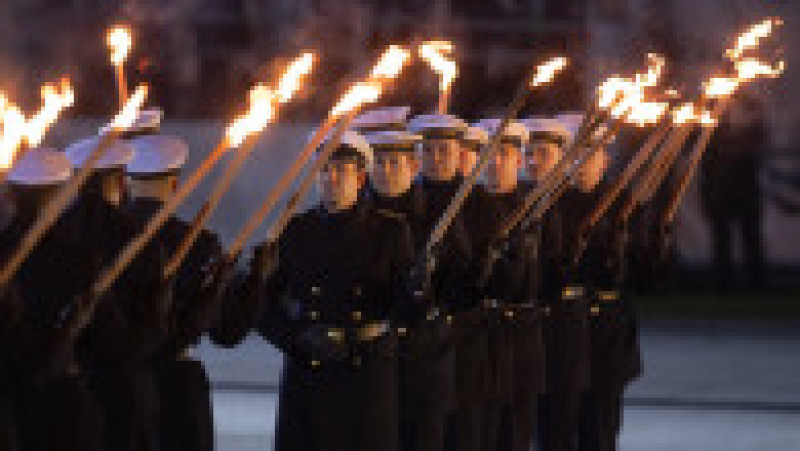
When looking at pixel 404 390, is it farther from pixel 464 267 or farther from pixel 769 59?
pixel 769 59

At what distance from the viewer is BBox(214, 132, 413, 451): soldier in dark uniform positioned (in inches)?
310

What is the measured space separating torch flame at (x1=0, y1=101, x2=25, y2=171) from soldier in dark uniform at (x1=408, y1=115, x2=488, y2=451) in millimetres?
3380

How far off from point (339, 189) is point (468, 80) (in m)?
13.1

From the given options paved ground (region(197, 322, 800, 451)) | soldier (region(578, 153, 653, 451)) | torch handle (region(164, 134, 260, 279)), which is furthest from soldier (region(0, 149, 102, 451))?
paved ground (region(197, 322, 800, 451))

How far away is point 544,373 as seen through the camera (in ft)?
33.3

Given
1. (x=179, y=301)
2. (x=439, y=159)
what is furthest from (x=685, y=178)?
(x=179, y=301)

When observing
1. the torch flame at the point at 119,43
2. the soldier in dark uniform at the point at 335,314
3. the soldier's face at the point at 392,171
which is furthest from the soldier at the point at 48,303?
the soldier's face at the point at 392,171

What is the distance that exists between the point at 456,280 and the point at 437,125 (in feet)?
2.72

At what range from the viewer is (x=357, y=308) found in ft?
26.0

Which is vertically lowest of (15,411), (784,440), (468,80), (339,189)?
(784,440)

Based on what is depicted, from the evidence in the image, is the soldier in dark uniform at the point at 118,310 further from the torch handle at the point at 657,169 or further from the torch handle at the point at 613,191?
the torch handle at the point at 657,169

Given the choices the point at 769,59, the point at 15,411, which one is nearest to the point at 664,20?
the point at 769,59

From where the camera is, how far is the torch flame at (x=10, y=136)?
549 centimetres

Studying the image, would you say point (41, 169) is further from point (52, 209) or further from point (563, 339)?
point (563, 339)
